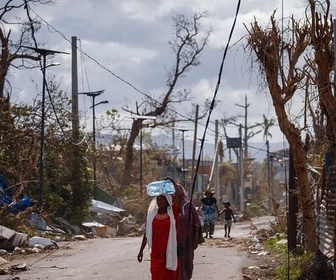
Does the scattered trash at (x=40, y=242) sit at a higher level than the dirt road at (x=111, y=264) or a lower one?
higher

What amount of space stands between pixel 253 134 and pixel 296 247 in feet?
200

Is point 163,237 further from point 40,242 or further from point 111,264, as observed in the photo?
point 40,242

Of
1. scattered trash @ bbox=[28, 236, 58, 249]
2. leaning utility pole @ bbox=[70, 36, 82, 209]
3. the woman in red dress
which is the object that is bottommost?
scattered trash @ bbox=[28, 236, 58, 249]

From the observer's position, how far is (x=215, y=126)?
180 feet

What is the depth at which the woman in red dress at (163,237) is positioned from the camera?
9797mm

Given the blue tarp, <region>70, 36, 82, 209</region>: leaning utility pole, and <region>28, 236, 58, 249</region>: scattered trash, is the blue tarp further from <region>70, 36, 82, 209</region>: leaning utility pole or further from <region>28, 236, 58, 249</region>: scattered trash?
<region>28, 236, 58, 249</region>: scattered trash

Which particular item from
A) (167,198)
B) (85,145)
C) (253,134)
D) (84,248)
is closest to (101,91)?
(85,145)

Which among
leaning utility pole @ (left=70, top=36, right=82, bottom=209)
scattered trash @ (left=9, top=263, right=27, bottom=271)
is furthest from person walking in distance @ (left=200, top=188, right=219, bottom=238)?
scattered trash @ (left=9, top=263, right=27, bottom=271)

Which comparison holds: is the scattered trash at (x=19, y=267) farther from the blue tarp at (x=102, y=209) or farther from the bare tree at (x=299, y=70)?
the blue tarp at (x=102, y=209)

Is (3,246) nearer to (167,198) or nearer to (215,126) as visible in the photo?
(167,198)

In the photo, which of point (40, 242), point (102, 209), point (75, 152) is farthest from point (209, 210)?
point (102, 209)

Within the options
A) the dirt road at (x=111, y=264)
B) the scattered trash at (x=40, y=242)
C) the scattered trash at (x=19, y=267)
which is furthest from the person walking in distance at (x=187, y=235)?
the scattered trash at (x=40, y=242)

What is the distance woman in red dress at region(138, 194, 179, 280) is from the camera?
980cm

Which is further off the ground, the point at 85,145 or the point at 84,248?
the point at 85,145
